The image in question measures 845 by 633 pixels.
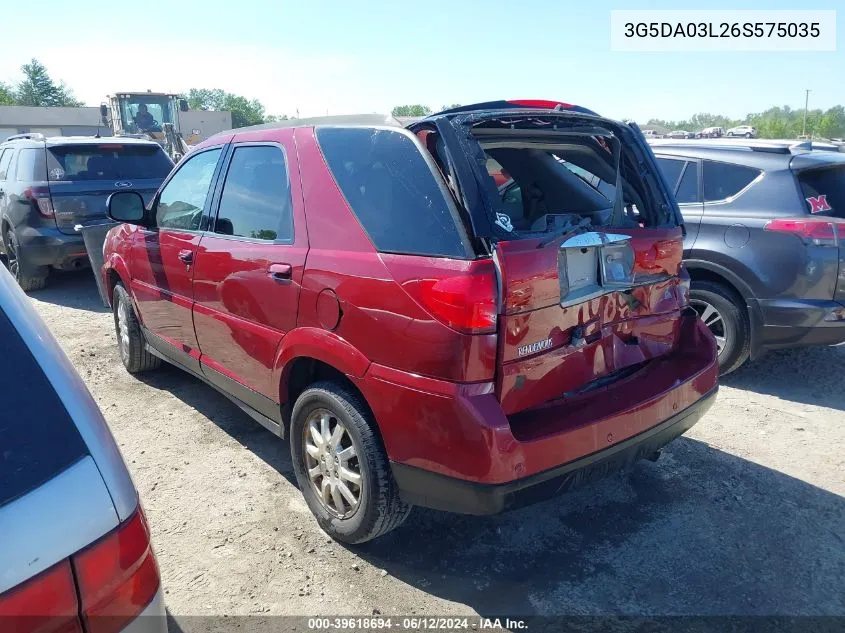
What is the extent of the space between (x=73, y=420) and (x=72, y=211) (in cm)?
744

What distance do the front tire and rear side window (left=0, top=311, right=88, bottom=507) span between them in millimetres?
1458

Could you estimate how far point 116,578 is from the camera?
1361 millimetres

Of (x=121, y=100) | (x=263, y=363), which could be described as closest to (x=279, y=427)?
(x=263, y=363)

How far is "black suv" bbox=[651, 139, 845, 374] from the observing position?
4645mm

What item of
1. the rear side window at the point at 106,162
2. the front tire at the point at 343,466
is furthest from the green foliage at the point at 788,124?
the front tire at the point at 343,466

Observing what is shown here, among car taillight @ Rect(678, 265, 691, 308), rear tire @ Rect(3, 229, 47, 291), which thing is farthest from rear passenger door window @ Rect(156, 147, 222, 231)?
rear tire @ Rect(3, 229, 47, 291)

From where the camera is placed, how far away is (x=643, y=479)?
3662 mm

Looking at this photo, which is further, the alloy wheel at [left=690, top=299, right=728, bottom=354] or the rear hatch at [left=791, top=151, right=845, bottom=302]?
the alloy wheel at [left=690, top=299, right=728, bottom=354]

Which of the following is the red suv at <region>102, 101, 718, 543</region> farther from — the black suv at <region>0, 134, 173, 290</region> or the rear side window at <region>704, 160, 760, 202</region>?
the black suv at <region>0, 134, 173, 290</region>

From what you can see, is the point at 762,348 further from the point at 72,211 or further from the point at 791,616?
the point at 72,211

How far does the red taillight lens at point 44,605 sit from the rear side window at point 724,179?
205 inches

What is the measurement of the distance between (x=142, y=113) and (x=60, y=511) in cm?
2316

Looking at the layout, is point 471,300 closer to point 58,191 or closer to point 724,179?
point 724,179

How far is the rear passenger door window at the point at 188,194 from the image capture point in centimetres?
400
